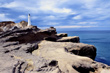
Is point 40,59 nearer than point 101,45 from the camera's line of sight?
Yes

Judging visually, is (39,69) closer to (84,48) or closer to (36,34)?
(84,48)

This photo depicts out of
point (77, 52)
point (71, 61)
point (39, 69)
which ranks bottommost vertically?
point (77, 52)

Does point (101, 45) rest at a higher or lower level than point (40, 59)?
lower

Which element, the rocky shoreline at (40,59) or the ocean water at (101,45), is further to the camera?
the ocean water at (101,45)

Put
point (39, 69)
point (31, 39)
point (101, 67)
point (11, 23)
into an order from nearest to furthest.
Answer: point (39, 69) → point (101, 67) → point (31, 39) → point (11, 23)

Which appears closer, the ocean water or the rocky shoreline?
the rocky shoreline

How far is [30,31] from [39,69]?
33.1 feet

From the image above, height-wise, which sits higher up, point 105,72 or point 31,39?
point 31,39

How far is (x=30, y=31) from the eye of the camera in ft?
43.2

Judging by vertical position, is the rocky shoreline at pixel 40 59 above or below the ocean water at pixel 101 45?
above

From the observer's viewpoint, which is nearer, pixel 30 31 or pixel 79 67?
pixel 79 67

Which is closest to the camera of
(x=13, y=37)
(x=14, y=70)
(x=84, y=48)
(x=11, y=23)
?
(x=14, y=70)

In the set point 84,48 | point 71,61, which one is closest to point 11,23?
point 84,48

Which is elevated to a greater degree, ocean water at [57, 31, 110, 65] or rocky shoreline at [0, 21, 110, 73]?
rocky shoreline at [0, 21, 110, 73]
